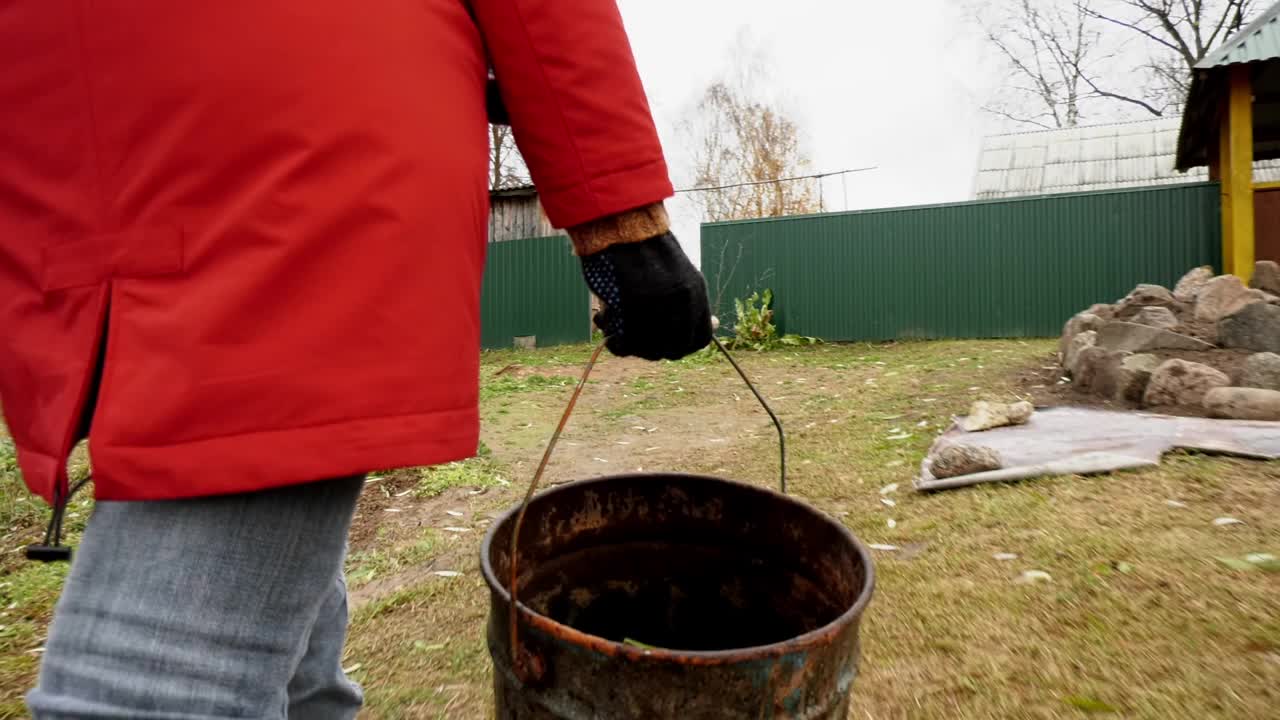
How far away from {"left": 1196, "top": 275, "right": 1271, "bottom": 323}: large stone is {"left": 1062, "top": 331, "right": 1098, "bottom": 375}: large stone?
793mm

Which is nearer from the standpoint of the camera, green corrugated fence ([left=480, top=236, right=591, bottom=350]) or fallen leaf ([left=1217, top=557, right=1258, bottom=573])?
fallen leaf ([left=1217, top=557, right=1258, bottom=573])

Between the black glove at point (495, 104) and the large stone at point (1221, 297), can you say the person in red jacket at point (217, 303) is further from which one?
the large stone at point (1221, 297)

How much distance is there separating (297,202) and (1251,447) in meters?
4.29

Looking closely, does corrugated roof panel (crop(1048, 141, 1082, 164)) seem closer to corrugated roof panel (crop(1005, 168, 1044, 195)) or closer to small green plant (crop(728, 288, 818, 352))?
corrugated roof panel (crop(1005, 168, 1044, 195))

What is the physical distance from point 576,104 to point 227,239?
1.43 feet

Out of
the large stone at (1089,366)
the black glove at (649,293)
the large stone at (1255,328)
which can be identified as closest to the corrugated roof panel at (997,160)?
the large stone at (1089,366)

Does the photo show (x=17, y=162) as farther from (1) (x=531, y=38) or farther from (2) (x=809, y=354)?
(2) (x=809, y=354)

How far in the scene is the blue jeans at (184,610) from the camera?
76cm

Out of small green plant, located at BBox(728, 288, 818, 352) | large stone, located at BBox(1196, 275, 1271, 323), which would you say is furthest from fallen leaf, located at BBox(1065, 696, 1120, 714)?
small green plant, located at BBox(728, 288, 818, 352)

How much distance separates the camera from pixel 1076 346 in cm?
681

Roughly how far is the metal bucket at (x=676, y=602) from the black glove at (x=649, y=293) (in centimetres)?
42

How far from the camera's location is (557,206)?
103 centimetres

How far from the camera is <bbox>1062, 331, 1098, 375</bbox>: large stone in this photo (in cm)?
640

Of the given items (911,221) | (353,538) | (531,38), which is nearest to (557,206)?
(531,38)
